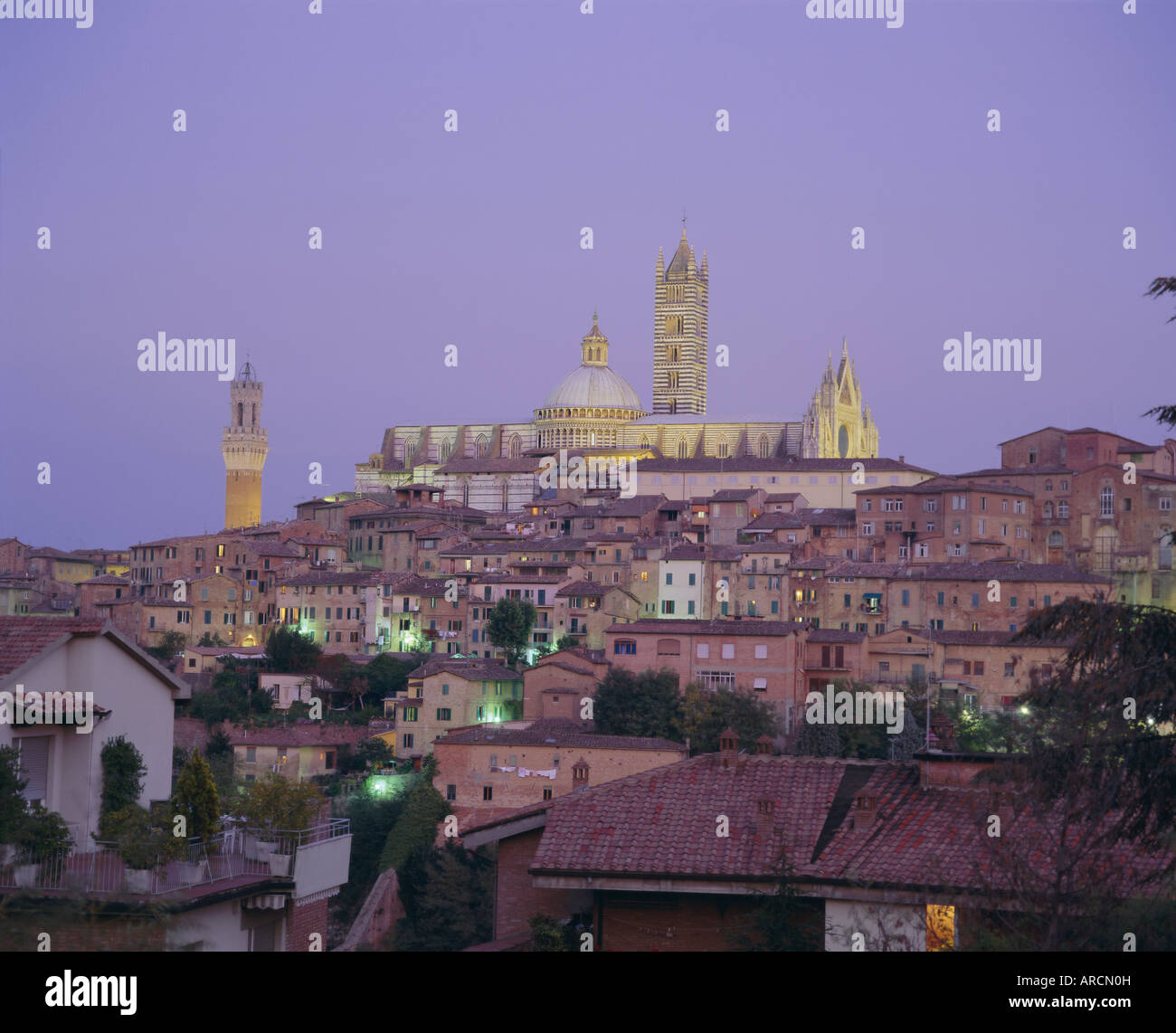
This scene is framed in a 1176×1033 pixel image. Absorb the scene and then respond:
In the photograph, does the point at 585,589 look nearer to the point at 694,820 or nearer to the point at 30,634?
the point at 694,820

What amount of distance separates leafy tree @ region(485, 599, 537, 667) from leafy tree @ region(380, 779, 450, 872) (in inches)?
450

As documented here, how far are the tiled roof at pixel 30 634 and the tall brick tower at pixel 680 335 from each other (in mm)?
88590

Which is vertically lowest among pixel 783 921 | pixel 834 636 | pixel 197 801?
pixel 783 921

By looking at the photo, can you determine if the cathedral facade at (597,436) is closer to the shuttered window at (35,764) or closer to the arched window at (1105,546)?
the arched window at (1105,546)

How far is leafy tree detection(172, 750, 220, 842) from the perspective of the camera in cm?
1030

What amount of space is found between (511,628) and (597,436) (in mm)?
40311

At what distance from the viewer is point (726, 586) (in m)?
48.5

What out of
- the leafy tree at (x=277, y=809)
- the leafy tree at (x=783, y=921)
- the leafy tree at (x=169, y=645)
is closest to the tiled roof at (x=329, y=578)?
the leafy tree at (x=169, y=645)

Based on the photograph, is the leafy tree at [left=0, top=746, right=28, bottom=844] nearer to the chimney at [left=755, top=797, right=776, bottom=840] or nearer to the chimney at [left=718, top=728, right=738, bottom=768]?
the chimney at [left=755, top=797, right=776, bottom=840]

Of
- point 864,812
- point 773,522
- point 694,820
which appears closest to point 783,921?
point 864,812

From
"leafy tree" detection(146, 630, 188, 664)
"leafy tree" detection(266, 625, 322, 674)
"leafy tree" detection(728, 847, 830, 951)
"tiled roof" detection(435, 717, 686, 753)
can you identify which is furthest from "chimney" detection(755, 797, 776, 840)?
"leafy tree" detection(146, 630, 188, 664)

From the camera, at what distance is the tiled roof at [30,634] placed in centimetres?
1011

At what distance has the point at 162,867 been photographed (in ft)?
31.3
